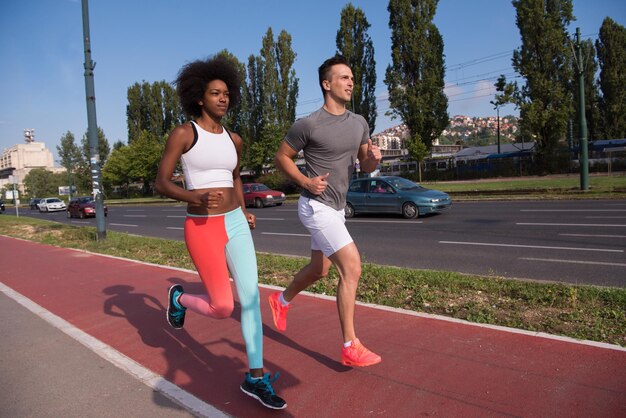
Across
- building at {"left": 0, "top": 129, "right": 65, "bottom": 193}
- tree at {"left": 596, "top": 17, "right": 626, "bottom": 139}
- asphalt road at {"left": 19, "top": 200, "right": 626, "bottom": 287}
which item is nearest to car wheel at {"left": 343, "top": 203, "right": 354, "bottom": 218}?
asphalt road at {"left": 19, "top": 200, "right": 626, "bottom": 287}

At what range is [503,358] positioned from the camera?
348 cm

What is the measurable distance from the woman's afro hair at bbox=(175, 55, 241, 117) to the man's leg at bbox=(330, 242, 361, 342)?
1.39m

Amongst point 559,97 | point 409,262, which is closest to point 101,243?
point 409,262

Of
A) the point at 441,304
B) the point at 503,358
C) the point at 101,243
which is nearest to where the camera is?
the point at 503,358


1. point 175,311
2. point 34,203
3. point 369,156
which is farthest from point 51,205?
point 369,156

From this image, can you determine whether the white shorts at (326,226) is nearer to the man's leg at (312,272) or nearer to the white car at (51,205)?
the man's leg at (312,272)

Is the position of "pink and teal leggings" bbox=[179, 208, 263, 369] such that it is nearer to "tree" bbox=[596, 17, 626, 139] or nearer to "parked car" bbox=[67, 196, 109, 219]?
"parked car" bbox=[67, 196, 109, 219]

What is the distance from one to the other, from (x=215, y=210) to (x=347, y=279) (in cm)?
100

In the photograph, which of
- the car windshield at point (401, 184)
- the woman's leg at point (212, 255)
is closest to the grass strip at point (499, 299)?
the woman's leg at point (212, 255)

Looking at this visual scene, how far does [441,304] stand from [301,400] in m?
2.35

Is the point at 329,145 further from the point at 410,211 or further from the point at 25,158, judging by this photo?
the point at 25,158

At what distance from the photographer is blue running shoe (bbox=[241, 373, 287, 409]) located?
2.85 metres

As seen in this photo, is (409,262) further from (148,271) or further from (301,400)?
(301,400)

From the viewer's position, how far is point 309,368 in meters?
3.52
